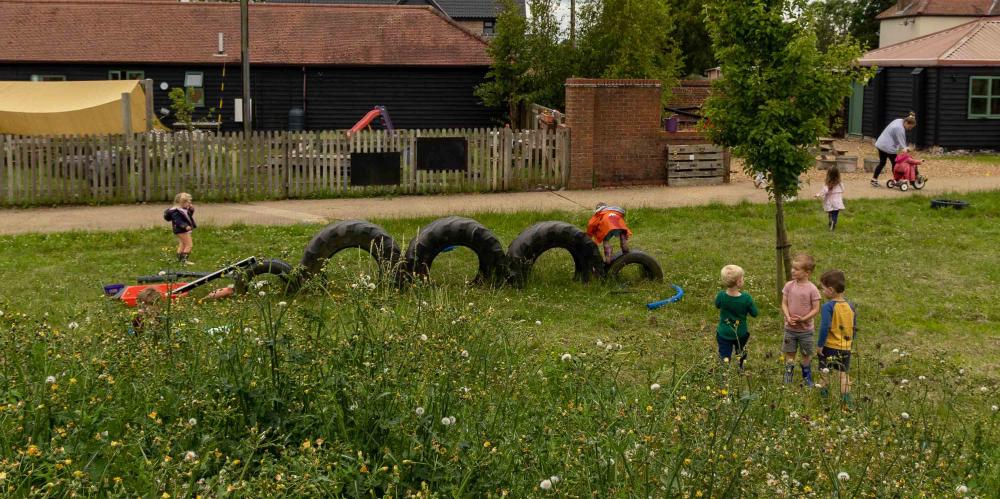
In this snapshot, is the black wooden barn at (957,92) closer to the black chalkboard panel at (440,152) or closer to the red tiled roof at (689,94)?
the red tiled roof at (689,94)

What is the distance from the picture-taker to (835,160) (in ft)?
82.6

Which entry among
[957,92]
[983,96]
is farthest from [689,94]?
[983,96]

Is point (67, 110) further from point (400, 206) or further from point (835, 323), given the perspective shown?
point (835, 323)

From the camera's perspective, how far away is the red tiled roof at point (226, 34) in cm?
3222

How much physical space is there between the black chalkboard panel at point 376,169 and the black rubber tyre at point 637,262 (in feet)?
26.3

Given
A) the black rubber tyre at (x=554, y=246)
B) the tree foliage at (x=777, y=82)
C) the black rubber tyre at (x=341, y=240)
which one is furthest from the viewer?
the black rubber tyre at (x=554, y=246)

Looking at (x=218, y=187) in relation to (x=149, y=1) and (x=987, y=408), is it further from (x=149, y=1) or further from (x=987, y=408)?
(x=149, y=1)

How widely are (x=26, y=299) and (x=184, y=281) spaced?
1.60 metres

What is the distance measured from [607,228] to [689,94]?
826 inches

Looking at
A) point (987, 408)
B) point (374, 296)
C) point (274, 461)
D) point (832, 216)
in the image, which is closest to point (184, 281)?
point (374, 296)

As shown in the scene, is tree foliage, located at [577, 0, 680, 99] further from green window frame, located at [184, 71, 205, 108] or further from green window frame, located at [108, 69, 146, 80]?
green window frame, located at [108, 69, 146, 80]

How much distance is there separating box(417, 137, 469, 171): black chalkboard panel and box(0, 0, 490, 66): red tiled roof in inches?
472

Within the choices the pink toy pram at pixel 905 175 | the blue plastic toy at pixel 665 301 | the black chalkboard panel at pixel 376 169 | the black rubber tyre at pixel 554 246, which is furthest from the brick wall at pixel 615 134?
the blue plastic toy at pixel 665 301

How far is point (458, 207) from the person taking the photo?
19016 mm
